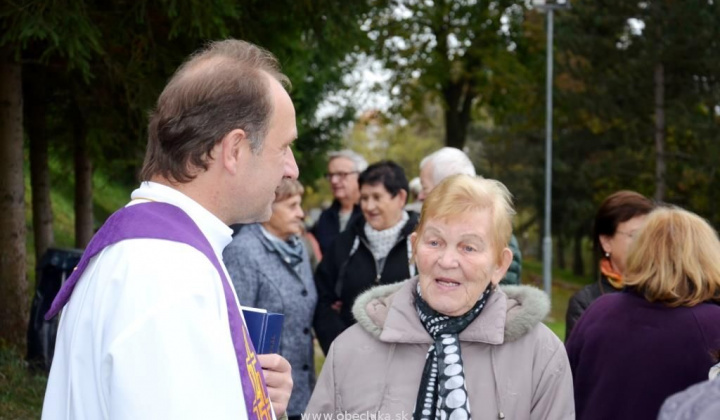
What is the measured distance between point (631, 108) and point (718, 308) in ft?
90.5

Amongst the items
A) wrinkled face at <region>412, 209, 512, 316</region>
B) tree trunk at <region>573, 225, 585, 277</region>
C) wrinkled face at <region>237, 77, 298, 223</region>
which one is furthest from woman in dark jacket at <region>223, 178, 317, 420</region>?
tree trunk at <region>573, 225, 585, 277</region>

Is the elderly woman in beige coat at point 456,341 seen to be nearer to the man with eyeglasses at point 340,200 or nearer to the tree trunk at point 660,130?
the man with eyeglasses at point 340,200

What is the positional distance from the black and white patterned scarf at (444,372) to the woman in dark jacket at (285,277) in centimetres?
211

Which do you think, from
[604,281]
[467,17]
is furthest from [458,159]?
[467,17]

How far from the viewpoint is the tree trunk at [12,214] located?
8820 mm

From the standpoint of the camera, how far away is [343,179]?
26.4 ft

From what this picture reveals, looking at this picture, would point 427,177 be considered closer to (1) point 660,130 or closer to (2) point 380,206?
(2) point 380,206

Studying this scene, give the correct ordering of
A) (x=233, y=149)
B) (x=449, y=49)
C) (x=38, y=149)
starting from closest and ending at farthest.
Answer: (x=233, y=149)
(x=38, y=149)
(x=449, y=49)

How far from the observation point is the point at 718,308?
3.90 meters

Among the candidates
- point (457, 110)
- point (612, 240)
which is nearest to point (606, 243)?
point (612, 240)

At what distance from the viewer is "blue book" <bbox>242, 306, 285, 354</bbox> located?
2289mm

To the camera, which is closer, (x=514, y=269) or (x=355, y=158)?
(x=514, y=269)

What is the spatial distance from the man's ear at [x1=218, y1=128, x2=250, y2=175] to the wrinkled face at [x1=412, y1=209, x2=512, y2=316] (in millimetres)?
1340

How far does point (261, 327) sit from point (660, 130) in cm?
2909
